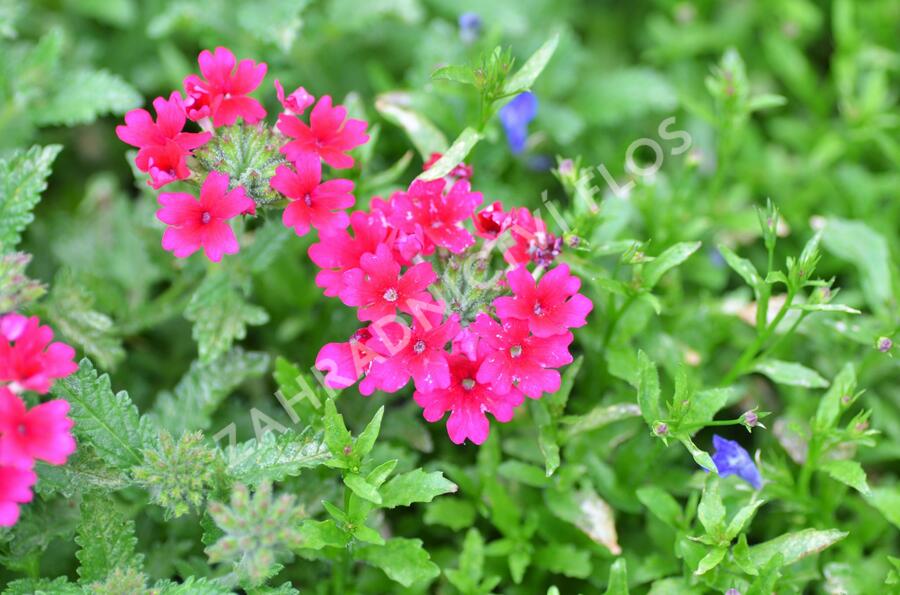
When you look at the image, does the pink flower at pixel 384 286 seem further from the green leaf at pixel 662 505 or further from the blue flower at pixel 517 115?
the blue flower at pixel 517 115

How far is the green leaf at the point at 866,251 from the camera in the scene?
10.1 ft

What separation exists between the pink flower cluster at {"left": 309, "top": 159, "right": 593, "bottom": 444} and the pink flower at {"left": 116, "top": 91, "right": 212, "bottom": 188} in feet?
1.37

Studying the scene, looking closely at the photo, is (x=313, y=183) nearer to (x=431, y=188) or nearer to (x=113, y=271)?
(x=431, y=188)

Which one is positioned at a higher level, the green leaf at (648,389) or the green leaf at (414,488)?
the green leaf at (648,389)

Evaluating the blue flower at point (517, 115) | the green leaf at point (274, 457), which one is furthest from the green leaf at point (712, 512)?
the blue flower at point (517, 115)

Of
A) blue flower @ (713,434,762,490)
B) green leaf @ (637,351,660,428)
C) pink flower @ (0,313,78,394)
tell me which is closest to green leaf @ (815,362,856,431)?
blue flower @ (713,434,762,490)

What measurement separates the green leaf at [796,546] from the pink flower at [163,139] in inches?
74.5

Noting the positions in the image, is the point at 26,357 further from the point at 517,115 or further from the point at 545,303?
the point at 517,115

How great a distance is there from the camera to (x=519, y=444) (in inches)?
110

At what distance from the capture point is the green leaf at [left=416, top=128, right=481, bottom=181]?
2.39 metres

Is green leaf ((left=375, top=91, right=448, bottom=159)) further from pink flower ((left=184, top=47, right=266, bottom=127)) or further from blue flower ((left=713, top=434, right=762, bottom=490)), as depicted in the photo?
blue flower ((left=713, top=434, right=762, bottom=490))

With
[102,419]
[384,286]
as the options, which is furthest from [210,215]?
[102,419]

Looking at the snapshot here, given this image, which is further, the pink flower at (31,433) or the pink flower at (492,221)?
the pink flower at (492,221)

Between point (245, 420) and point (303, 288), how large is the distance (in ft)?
1.68
